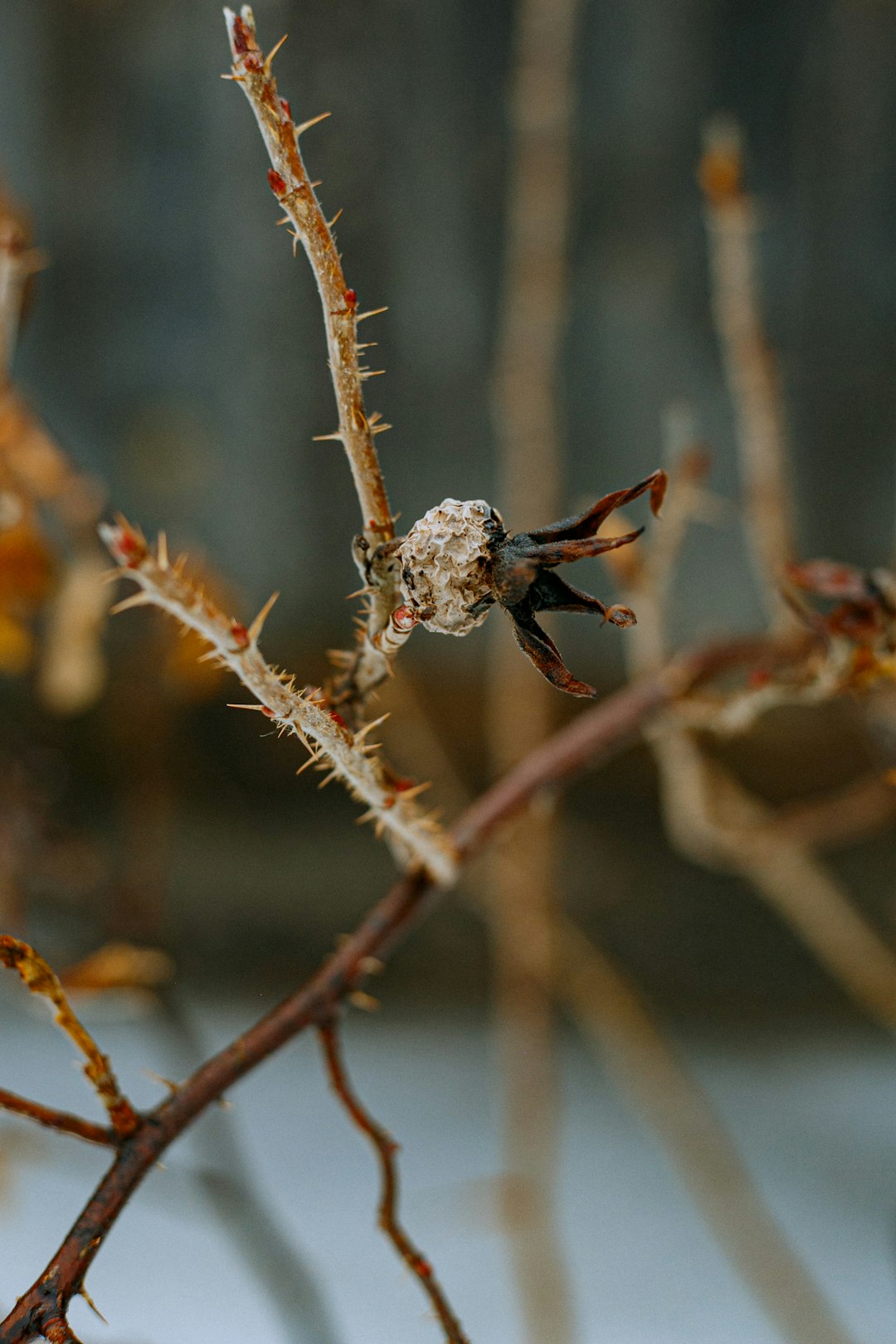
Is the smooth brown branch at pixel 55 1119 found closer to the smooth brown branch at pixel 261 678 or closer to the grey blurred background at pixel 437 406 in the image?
the smooth brown branch at pixel 261 678

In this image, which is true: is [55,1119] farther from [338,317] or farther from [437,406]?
[437,406]

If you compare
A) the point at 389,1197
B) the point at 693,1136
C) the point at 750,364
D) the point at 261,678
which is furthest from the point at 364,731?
the point at 693,1136

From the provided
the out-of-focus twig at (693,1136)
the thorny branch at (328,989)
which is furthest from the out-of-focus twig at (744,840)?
the out-of-focus twig at (693,1136)

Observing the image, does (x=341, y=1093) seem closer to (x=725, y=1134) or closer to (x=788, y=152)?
(x=725, y=1134)

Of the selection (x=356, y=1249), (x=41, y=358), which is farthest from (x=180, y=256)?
(x=356, y=1249)

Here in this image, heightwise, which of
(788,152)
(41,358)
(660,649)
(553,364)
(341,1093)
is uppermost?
(788,152)

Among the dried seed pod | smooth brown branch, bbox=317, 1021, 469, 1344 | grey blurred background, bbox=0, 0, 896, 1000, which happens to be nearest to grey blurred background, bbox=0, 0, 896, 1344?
grey blurred background, bbox=0, 0, 896, 1000

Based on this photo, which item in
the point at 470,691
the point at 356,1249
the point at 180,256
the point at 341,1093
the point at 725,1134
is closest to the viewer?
the point at 341,1093
